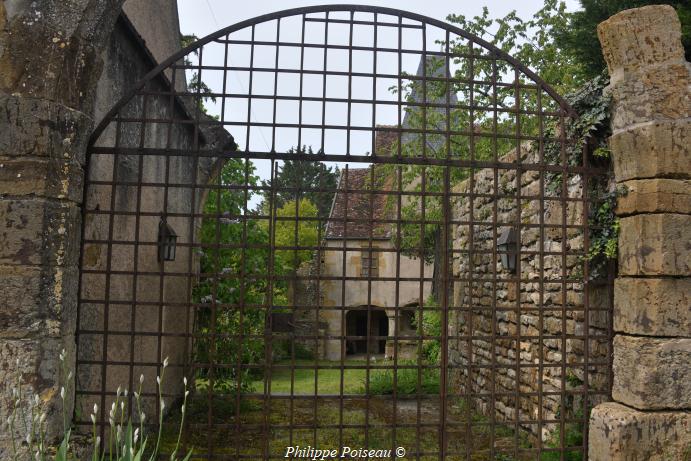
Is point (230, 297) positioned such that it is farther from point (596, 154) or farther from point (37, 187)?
point (596, 154)

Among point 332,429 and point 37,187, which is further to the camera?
point 332,429

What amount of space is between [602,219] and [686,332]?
91 centimetres

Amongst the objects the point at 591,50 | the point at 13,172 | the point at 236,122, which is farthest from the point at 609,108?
the point at 591,50

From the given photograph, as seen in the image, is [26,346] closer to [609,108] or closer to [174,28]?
[609,108]

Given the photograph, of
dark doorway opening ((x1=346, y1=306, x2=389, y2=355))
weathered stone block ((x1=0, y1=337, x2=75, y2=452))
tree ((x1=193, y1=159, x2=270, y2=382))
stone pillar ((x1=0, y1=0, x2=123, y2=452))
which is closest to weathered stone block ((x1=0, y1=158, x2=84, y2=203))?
stone pillar ((x1=0, y1=0, x2=123, y2=452))

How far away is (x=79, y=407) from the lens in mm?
3904

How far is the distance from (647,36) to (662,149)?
76 cm

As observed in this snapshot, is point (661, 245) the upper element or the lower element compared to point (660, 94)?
lower

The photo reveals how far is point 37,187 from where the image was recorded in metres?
3.37

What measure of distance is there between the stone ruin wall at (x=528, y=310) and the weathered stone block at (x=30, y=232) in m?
2.50

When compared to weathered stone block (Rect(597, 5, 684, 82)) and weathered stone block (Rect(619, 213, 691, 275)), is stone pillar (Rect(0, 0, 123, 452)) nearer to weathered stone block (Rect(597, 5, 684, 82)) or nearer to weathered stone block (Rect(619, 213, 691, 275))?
weathered stone block (Rect(597, 5, 684, 82))

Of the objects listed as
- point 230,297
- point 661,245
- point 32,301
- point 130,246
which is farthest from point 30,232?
point 230,297

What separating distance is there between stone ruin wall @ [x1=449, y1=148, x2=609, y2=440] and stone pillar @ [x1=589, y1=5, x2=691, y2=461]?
14.5 inches

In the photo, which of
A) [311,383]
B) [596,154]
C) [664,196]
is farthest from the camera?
[311,383]
